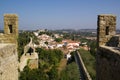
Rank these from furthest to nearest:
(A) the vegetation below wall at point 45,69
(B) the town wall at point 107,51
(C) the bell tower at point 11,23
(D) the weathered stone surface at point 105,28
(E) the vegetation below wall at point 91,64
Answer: (A) the vegetation below wall at point 45,69 → (E) the vegetation below wall at point 91,64 → (C) the bell tower at point 11,23 → (D) the weathered stone surface at point 105,28 → (B) the town wall at point 107,51

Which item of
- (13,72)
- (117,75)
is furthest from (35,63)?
(117,75)

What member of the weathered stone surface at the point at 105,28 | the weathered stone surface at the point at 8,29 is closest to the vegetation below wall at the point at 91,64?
the weathered stone surface at the point at 105,28

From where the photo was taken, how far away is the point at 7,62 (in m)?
4.91

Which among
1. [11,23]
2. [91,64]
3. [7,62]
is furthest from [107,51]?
[91,64]

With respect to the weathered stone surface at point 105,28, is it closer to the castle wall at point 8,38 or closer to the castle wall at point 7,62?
the castle wall at point 7,62

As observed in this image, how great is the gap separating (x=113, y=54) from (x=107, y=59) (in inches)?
21.2

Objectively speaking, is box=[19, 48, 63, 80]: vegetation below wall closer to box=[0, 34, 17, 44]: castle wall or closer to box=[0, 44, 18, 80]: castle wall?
box=[0, 34, 17, 44]: castle wall

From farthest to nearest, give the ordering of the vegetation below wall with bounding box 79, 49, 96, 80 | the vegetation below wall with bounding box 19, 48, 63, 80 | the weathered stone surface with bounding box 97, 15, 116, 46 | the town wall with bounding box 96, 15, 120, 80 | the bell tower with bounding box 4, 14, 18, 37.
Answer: the vegetation below wall with bounding box 19, 48, 63, 80 → the vegetation below wall with bounding box 79, 49, 96, 80 → the bell tower with bounding box 4, 14, 18, 37 → the weathered stone surface with bounding box 97, 15, 116, 46 → the town wall with bounding box 96, 15, 120, 80

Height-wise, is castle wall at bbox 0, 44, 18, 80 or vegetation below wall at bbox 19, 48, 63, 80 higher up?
castle wall at bbox 0, 44, 18, 80

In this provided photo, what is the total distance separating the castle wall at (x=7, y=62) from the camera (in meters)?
4.53

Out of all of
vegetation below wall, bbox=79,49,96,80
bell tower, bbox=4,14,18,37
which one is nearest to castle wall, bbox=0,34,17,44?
bell tower, bbox=4,14,18,37

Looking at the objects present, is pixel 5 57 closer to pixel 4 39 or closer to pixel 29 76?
pixel 4 39

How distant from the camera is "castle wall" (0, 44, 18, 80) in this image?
4.53 meters

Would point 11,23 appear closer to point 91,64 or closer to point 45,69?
point 91,64
